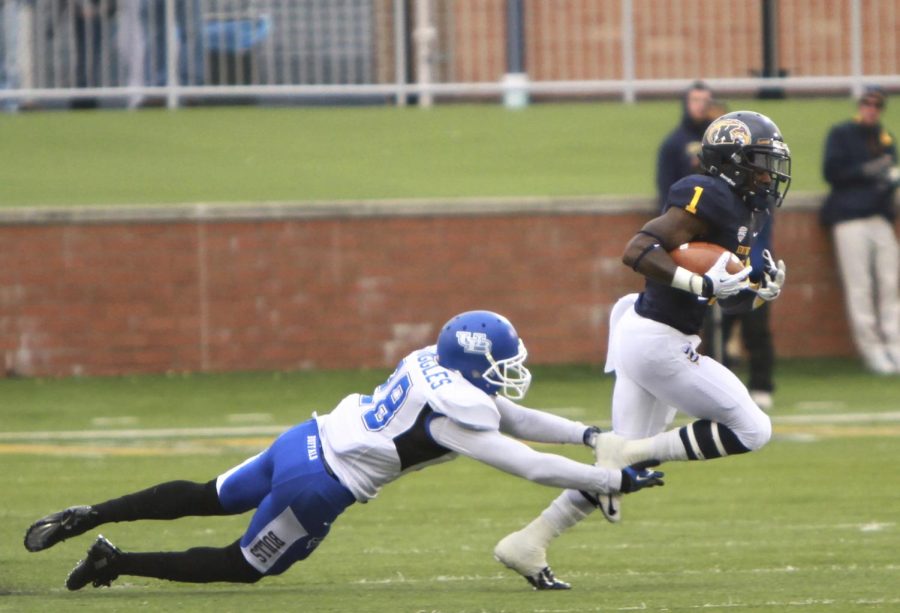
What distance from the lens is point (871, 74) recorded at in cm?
1812

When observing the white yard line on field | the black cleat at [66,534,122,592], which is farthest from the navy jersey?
the white yard line on field

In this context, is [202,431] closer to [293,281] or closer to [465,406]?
[293,281]

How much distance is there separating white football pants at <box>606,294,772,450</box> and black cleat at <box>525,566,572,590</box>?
67 cm

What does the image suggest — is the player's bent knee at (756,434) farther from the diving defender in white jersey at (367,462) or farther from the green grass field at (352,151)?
the green grass field at (352,151)

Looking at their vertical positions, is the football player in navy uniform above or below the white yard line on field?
above

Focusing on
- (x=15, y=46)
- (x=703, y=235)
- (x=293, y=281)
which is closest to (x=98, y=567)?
(x=703, y=235)

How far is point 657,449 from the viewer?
24.3 ft

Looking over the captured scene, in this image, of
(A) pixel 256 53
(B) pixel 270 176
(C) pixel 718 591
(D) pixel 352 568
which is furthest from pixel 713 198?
(A) pixel 256 53

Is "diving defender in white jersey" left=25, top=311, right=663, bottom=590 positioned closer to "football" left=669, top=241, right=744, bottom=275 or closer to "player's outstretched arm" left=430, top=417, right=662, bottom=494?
"player's outstretched arm" left=430, top=417, right=662, bottom=494

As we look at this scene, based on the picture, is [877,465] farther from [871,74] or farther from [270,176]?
[871,74]

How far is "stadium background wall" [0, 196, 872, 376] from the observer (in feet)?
47.7

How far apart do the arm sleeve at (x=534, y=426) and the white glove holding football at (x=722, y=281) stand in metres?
0.75

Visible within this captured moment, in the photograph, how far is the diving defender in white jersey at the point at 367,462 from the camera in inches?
267

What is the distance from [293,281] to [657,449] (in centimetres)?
764
